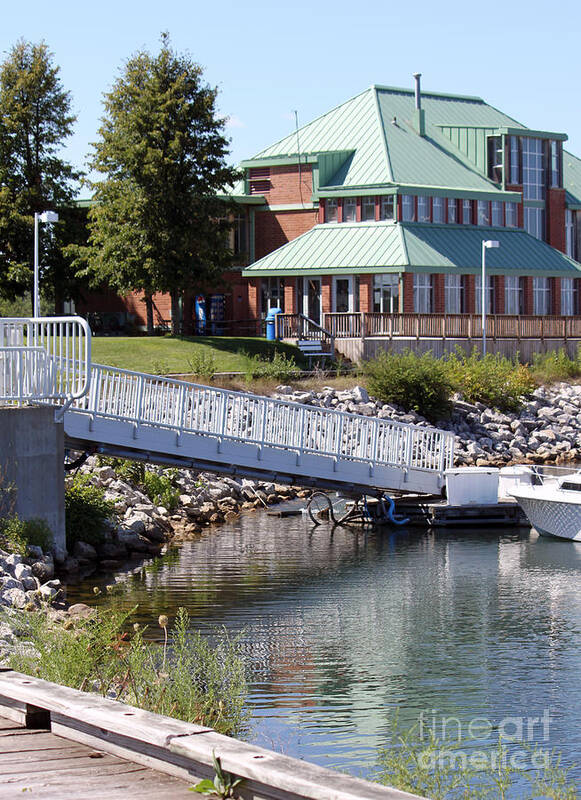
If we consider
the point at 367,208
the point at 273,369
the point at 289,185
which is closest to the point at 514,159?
the point at 367,208

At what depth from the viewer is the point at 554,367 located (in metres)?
51.1

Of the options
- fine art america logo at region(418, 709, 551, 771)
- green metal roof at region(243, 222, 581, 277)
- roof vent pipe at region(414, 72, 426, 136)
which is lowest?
fine art america logo at region(418, 709, 551, 771)

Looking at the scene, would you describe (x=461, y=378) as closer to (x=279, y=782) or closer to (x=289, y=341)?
(x=289, y=341)

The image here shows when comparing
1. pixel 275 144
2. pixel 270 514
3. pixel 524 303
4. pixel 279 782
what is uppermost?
pixel 275 144

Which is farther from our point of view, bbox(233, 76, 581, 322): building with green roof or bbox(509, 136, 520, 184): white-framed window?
bbox(509, 136, 520, 184): white-framed window

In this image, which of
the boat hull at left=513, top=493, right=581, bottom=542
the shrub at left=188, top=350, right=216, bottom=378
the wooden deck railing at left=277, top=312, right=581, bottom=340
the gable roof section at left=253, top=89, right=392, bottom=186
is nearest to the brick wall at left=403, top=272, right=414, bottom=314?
the wooden deck railing at left=277, top=312, right=581, bottom=340

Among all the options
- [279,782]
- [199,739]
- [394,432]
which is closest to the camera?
[279,782]

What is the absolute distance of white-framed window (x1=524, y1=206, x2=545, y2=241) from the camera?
5953 centimetres

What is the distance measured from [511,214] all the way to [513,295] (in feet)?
16.3

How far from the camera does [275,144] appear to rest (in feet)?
199

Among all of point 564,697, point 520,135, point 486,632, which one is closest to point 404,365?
point 520,135

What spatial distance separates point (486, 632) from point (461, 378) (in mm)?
28195

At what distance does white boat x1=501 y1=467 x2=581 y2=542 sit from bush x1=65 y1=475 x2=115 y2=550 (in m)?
9.99

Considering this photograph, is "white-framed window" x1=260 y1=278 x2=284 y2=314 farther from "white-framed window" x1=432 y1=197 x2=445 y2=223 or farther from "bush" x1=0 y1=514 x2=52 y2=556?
"bush" x1=0 y1=514 x2=52 y2=556
